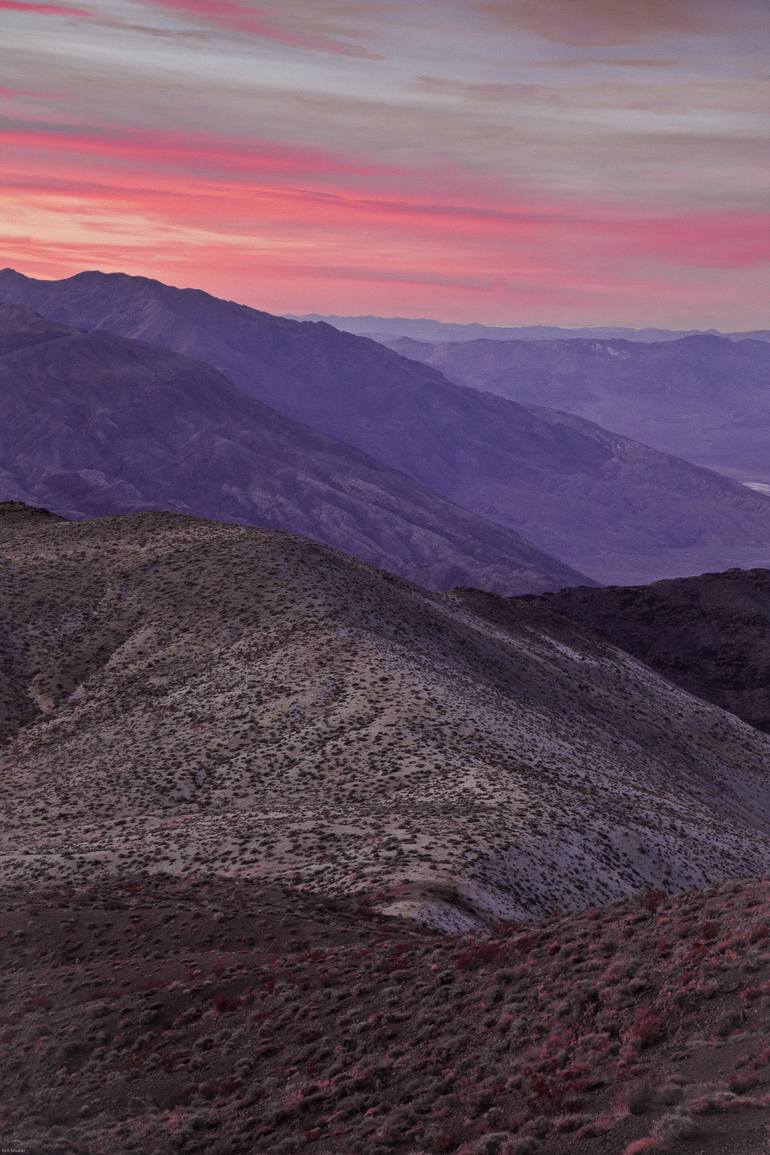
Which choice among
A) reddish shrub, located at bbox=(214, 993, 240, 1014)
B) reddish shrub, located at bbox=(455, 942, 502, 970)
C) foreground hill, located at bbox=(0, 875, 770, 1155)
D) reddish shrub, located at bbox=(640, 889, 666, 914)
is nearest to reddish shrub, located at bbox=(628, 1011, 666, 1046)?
foreground hill, located at bbox=(0, 875, 770, 1155)

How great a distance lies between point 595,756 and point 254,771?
68.9 ft

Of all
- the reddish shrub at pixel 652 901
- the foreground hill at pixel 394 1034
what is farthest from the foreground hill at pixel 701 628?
the foreground hill at pixel 394 1034

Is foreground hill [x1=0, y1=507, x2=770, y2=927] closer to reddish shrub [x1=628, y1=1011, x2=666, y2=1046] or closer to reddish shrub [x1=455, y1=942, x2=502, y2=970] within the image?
reddish shrub [x1=455, y1=942, x2=502, y2=970]

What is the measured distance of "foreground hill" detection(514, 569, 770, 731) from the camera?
14450 cm

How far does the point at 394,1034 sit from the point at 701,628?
14315cm

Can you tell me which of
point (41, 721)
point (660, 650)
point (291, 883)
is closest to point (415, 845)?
point (291, 883)

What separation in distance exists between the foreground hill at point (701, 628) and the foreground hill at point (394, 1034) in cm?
11424

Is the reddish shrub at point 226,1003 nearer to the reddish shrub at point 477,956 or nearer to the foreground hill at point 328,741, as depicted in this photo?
the reddish shrub at point 477,956

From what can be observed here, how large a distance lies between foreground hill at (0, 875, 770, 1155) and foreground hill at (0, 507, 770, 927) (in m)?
6.39

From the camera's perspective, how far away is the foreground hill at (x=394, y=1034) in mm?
17406

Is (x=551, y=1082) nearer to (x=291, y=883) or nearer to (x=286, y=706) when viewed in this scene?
(x=291, y=883)

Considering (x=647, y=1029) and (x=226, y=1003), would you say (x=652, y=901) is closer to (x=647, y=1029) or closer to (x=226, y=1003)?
(x=647, y=1029)

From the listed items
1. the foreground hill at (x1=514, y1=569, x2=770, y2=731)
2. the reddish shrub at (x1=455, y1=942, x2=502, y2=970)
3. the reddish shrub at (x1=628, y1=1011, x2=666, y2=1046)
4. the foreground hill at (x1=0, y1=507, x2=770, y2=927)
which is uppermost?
the reddish shrub at (x1=628, y1=1011, x2=666, y2=1046)

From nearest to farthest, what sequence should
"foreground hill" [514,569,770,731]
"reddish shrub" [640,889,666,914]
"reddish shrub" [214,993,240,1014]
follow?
"reddish shrub" [214,993,240,1014]
"reddish shrub" [640,889,666,914]
"foreground hill" [514,569,770,731]
